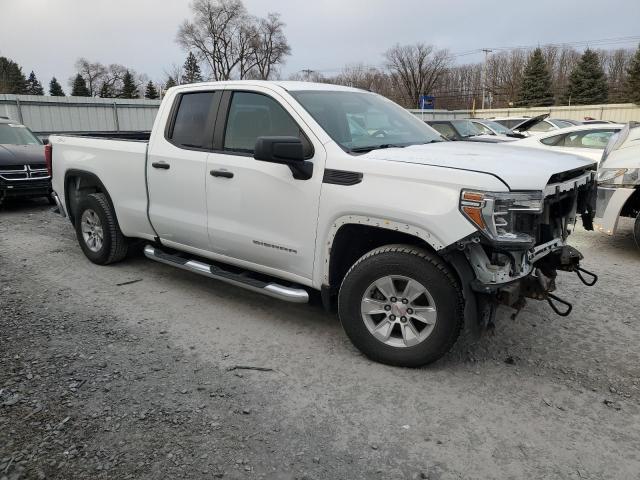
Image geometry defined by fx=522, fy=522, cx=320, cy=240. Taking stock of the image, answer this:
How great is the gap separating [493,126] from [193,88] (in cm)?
1497

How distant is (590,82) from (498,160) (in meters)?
63.2

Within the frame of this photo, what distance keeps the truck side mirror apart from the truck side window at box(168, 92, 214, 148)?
113 centimetres

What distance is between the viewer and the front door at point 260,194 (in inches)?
151

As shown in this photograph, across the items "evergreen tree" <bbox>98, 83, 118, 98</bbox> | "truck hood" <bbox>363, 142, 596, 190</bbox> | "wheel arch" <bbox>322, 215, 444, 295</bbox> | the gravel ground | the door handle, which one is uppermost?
"evergreen tree" <bbox>98, 83, 118, 98</bbox>

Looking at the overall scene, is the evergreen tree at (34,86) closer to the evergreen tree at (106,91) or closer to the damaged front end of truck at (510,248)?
→ the evergreen tree at (106,91)

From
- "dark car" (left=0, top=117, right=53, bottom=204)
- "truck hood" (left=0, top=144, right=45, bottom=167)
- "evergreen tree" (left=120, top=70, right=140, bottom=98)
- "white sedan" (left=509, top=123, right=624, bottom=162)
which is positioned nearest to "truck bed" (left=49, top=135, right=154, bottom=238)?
"dark car" (left=0, top=117, right=53, bottom=204)

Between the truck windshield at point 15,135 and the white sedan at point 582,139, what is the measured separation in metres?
9.60

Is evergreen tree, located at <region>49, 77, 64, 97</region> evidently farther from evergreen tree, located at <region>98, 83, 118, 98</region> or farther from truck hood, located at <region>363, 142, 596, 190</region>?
truck hood, located at <region>363, 142, 596, 190</region>

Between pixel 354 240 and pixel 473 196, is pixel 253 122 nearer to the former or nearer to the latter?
pixel 354 240

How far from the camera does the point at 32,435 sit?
2.82 meters

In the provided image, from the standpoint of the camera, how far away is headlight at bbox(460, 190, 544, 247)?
9.84ft

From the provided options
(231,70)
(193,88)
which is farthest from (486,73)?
(193,88)

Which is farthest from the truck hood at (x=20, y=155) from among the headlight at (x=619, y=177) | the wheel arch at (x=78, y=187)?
the headlight at (x=619, y=177)

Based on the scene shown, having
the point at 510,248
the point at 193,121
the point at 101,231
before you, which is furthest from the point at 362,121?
the point at 101,231
